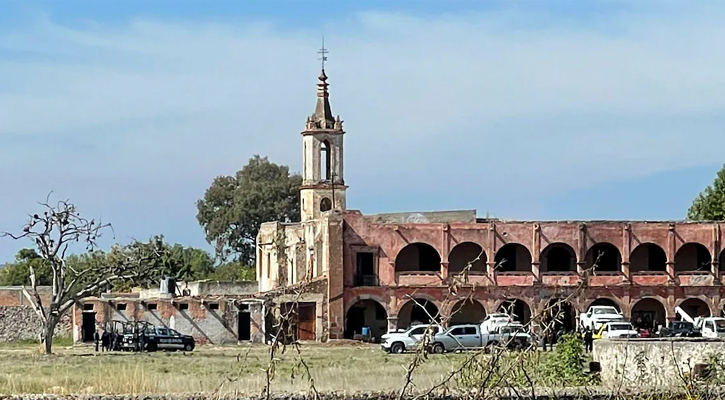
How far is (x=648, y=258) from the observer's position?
58.5m

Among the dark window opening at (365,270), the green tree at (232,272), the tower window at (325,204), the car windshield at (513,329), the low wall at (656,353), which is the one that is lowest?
the low wall at (656,353)

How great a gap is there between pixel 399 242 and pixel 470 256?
3821 mm

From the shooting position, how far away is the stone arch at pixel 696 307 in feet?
186

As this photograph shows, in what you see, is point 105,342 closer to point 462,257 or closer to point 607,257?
point 462,257

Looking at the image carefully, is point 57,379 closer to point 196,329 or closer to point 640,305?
point 196,329

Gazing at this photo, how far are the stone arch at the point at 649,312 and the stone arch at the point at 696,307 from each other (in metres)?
0.94

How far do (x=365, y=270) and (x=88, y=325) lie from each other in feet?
37.5

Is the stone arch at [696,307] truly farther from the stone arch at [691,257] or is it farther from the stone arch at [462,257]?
the stone arch at [462,257]

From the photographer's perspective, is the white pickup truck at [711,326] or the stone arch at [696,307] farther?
the stone arch at [696,307]

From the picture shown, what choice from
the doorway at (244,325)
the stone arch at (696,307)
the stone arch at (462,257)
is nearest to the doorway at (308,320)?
the doorway at (244,325)

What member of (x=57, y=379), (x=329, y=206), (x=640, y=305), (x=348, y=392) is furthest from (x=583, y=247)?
(x=348, y=392)

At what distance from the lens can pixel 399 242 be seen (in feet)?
181

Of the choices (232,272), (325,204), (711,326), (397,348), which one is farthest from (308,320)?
(232,272)

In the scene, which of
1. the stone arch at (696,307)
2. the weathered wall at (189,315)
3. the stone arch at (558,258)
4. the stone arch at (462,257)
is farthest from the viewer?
the stone arch at (558,258)
